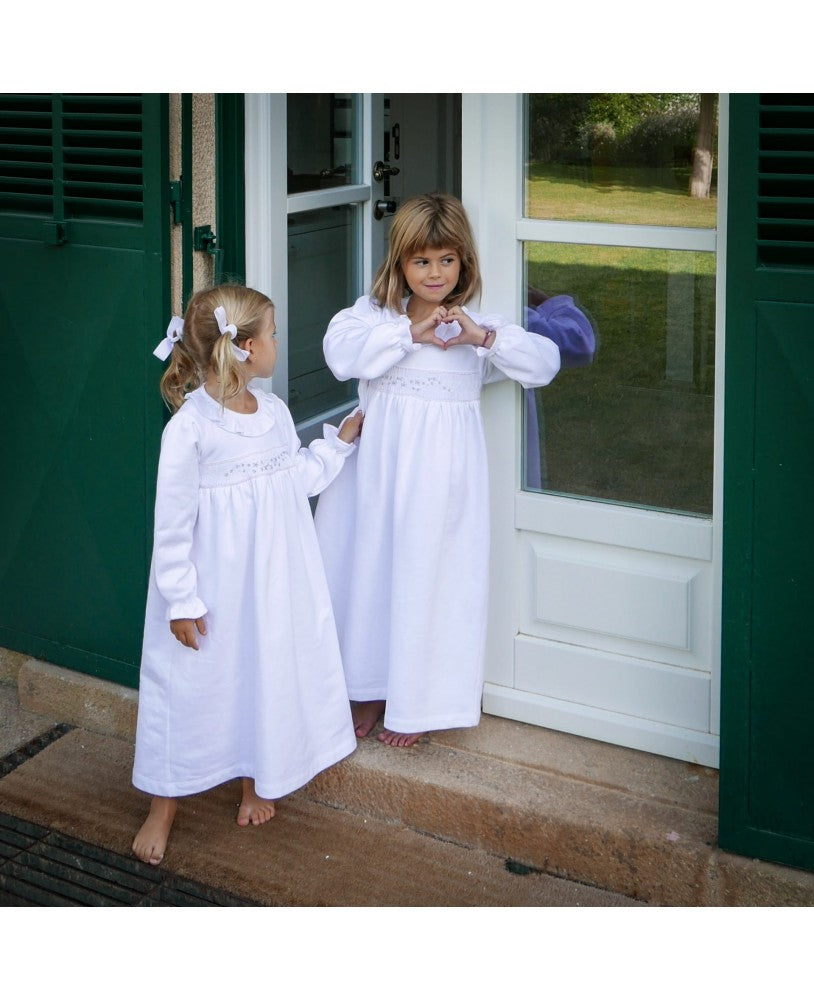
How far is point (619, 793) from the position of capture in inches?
139

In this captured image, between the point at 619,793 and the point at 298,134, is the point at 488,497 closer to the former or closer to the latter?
the point at 619,793

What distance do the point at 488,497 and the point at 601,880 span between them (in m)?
1.04

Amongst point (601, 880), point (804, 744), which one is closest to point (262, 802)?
point (601, 880)

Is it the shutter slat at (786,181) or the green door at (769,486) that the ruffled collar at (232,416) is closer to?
the green door at (769,486)

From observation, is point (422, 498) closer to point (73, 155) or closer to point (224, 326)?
point (224, 326)

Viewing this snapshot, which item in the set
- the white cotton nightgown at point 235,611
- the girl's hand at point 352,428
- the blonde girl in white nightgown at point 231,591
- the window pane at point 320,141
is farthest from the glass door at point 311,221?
the white cotton nightgown at point 235,611

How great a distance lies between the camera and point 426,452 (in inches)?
142

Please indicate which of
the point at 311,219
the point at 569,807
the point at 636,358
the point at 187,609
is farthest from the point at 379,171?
the point at 569,807

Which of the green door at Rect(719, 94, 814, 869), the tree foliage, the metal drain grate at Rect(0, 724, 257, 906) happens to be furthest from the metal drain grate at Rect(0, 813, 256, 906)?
the tree foliage

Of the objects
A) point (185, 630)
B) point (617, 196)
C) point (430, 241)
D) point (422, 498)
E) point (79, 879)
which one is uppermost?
point (617, 196)

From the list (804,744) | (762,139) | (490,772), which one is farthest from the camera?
(490,772)

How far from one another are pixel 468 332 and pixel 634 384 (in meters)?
0.45

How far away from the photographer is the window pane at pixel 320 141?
412 centimetres

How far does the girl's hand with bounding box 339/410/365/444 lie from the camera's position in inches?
148
